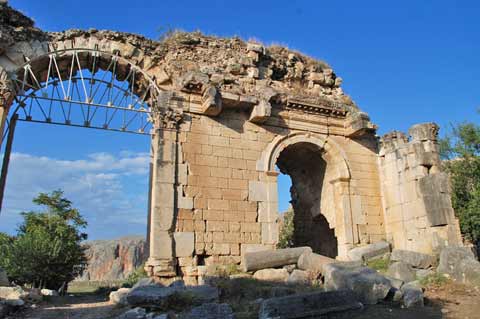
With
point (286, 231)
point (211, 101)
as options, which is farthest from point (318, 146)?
point (286, 231)

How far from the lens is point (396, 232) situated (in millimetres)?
11375

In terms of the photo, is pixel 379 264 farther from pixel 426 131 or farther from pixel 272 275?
pixel 426 131

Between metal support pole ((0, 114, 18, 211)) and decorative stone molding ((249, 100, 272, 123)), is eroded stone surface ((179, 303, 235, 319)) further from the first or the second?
metal support pole ((0, 114, 18, 211))

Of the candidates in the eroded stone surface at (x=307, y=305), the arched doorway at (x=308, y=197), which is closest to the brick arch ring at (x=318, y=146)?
the arched doorway at (x=308, y=197)

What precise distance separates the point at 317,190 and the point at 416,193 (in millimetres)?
3176

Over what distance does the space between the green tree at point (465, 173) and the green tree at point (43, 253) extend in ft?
50.0

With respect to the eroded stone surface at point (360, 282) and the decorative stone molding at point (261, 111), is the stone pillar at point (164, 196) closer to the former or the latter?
the decorative stone molding at point (261, 111)

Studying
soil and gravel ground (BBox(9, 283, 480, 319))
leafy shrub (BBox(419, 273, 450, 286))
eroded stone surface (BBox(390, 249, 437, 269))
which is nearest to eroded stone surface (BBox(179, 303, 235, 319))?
soil and gravel ground (BBox(9, 283, 480, 319))

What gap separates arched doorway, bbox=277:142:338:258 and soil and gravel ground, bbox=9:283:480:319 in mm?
5751

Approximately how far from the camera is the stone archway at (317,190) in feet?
35.7

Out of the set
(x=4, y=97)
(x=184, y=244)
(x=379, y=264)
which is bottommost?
(x=379, y=264)

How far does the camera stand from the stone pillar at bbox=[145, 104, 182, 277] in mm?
9055

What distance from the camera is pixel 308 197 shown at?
45.3ft

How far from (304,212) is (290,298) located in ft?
29.6
